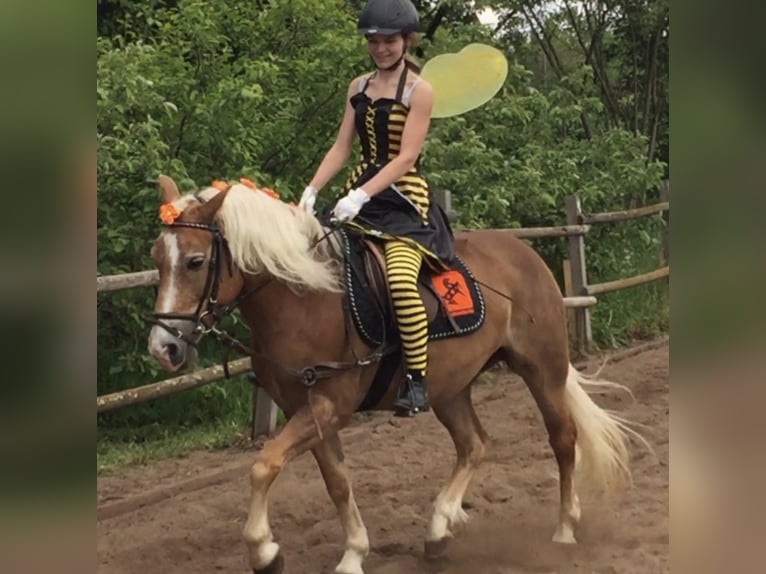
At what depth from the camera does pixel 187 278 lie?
9.32ft

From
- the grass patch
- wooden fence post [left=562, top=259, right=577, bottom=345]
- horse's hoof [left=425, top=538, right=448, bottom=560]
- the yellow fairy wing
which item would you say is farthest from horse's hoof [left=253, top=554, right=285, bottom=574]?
wooden fence post [left=562, top=259, right=577, bottom=345]

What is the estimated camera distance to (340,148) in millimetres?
3602

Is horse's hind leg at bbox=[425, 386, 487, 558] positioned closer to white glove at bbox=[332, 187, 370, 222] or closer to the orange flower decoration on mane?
white glove at bbox=[332, 187, 370, 222]

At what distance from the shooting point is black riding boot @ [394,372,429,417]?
128 inches

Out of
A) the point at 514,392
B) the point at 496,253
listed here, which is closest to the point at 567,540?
the point at 496,253

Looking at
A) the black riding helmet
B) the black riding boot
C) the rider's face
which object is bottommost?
the black riding boot

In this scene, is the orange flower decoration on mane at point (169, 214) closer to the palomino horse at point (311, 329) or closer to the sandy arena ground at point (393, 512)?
the palomino horse at point (311, 329)

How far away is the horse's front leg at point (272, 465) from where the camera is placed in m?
3.00

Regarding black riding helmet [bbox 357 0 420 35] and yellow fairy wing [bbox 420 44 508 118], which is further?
yellow fairy wing [bbox 420 44 508 118]

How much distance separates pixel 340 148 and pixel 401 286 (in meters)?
0.73

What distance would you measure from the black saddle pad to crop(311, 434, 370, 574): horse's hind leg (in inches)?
19.4

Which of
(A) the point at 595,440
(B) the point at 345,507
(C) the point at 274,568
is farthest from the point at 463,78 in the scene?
Answer: (C) the point at 274,568
